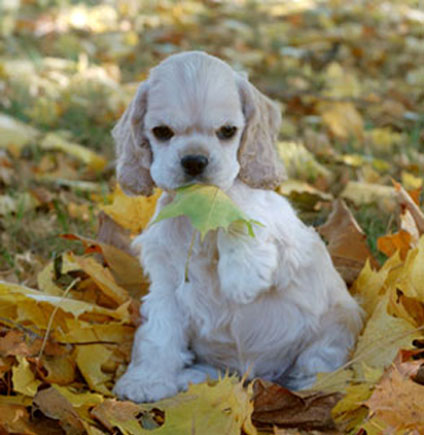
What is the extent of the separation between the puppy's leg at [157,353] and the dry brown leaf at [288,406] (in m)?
0.34

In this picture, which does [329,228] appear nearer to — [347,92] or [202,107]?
[202,107]

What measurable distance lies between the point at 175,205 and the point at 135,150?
52cm

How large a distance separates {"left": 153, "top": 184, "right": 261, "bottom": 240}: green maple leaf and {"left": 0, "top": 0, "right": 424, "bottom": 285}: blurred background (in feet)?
4.04

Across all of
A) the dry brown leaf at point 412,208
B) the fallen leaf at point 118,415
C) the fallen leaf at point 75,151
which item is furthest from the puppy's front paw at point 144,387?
the fallen leaf at point 75,151

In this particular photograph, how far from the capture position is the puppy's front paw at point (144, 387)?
2623mm

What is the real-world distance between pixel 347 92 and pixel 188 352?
434cm

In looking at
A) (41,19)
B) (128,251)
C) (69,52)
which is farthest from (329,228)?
(41,19)

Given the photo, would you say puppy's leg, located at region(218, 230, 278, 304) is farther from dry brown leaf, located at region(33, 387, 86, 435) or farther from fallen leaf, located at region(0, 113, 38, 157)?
fallen leaf, located at region(0, 113, 38, 157)

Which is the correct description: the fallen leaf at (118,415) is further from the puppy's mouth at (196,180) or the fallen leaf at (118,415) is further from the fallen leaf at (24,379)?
the puppy's mouth at (196,180)

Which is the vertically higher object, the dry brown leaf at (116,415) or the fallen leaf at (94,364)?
the dry brown leaf at (116,415)

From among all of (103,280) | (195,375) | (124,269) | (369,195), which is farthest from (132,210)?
(369,195)

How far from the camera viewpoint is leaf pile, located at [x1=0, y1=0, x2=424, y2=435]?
2412 millimetres

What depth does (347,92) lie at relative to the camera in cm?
671

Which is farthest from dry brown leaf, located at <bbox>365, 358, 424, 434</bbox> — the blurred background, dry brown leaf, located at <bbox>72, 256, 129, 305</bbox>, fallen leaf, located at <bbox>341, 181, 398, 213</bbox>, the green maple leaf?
fallen leaf, located at <bbox>341, 181, 398, 213</bbox>
